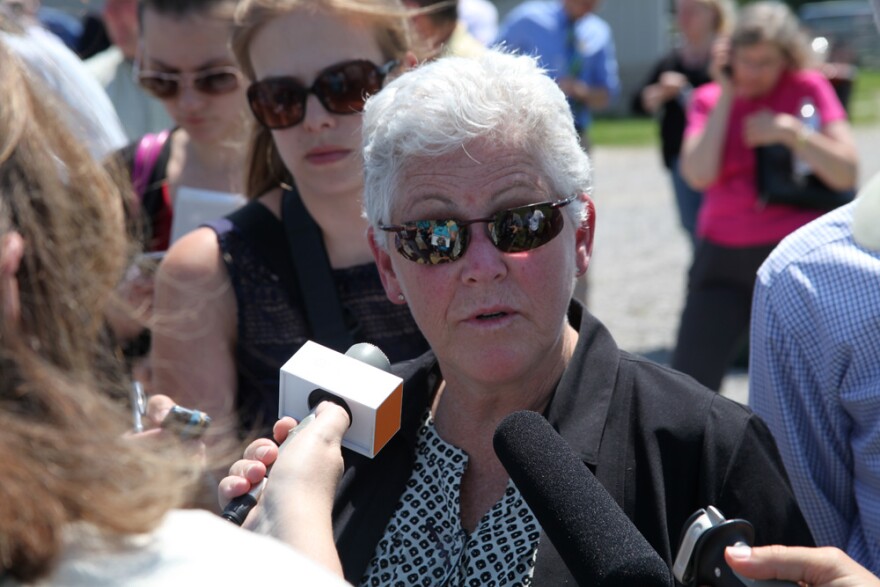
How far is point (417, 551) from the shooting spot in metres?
2.36

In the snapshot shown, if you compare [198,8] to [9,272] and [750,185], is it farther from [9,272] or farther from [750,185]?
[750,185]

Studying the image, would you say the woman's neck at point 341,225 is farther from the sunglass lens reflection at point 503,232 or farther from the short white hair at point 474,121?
the sunglass lens reflection at point 503,232

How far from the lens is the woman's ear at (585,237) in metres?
2.58

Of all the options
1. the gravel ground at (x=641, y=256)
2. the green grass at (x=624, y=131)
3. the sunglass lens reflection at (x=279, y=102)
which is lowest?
the green grass at (x=624, y=131)

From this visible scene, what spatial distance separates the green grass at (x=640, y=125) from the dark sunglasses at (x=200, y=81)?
679 inches

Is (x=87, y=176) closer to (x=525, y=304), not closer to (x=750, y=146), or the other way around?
(x=525, y=304)

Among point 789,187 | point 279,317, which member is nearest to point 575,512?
point 279,317

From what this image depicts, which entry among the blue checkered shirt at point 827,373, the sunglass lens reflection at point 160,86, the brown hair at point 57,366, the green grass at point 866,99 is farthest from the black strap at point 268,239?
the green grass at point 866,99

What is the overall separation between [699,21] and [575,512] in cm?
747

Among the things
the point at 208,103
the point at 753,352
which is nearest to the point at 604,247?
the point at 208,103

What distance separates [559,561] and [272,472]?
61 cm

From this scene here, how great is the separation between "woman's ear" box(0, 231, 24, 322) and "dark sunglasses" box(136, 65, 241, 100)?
2.55 m

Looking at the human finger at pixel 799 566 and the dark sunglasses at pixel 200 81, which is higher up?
the dark sunglasses at pixel 200 81

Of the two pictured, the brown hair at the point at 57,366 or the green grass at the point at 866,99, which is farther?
the green grass at the point at 866,99
